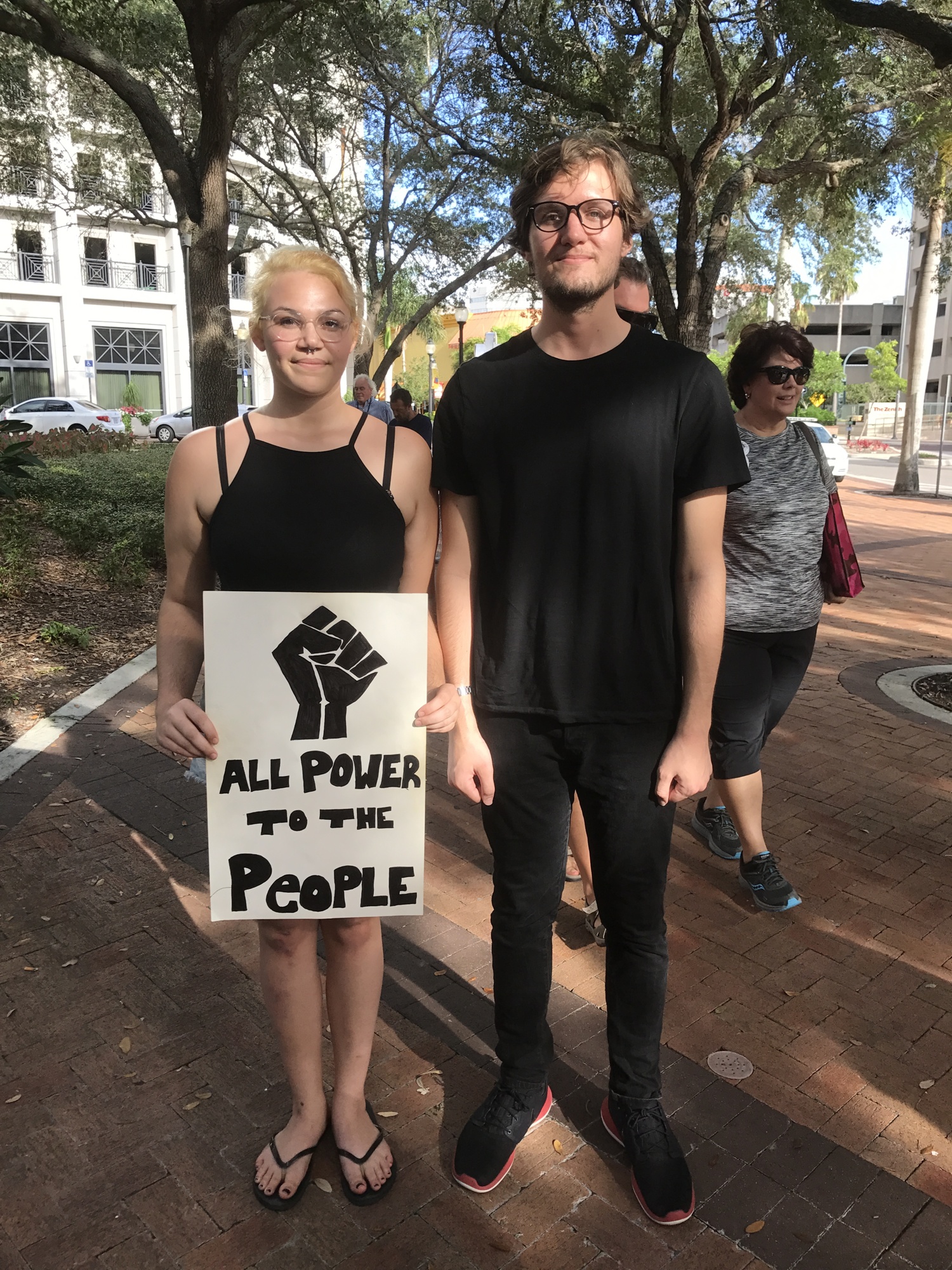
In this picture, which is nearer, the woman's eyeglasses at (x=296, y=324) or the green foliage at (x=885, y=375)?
the woman's eyeglasses at (x=296, y=324)

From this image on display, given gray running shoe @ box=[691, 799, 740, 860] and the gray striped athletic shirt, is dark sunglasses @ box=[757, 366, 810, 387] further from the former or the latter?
gray running shoe @ box=[691, 799, 740, 860]

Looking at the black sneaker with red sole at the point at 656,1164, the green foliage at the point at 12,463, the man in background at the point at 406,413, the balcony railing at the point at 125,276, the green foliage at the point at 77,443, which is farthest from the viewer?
the balcony railing at the point at 125,276

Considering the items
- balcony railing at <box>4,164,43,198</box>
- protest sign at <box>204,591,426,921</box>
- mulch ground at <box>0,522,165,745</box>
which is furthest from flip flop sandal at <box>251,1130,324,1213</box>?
balcony railing at <box>4,164,43,198</box>

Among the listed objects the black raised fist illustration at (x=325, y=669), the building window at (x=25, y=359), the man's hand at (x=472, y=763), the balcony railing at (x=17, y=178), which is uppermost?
the balcony railing at (x=17, y=178)

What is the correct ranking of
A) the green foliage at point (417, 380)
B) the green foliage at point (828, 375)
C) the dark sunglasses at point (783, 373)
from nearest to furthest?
1. the dark sunglasses at point (783, 373)
2. the green foliage at point (417, 380)
3. the green foliage at point (828, 375)

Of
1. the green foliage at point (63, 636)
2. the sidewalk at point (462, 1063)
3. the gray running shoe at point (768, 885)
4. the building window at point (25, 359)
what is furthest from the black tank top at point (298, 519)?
the building window at point (25, 359)

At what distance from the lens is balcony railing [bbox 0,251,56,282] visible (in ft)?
129

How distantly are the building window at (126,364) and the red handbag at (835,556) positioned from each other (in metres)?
42.4

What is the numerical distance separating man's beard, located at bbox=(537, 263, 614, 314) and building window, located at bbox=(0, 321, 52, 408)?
42.2 m

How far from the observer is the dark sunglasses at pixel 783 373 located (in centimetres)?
349

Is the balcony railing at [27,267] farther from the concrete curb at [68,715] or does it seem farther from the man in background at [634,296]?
the man in background at [634,296]

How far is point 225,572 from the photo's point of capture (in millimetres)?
2148

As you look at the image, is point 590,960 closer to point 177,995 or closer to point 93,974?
point 177,995

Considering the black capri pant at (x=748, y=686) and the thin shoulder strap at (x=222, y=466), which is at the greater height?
the thin shoulder strap at (x=222, y=466)
